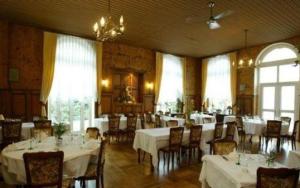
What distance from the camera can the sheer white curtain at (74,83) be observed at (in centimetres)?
848

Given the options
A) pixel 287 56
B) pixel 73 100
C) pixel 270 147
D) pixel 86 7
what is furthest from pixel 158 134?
pixel 287 56

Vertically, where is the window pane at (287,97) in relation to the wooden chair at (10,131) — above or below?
above

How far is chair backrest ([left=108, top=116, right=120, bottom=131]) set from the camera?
722 cm

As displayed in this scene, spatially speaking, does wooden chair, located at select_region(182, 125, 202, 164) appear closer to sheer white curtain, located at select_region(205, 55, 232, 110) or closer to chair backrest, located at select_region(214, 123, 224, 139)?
chair backrest, located at select_region(214, 123, 224, 139)

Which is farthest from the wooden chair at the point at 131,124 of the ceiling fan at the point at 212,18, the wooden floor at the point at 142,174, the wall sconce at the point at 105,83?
the ceiling fan at the point at 212,18

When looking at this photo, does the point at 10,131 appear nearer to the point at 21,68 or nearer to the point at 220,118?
the point at 21,68

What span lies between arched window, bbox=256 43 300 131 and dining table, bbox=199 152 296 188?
7594 millimetres

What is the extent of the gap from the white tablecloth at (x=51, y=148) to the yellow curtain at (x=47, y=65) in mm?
4890

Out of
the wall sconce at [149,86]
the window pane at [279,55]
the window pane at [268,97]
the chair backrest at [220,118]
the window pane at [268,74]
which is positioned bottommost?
the chair backrest at [220,118]

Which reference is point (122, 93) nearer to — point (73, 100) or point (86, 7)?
point (73, 100)

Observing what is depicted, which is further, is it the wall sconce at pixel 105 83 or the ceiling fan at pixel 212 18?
the wall sconce at pixel 105 83

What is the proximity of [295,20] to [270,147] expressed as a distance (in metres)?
4.18

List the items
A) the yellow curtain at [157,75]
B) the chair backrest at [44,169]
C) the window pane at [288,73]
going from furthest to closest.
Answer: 1. the yellow curtain at [157,75]
2. the window pane at [288,73]
3. the chair backrest at [44,169]

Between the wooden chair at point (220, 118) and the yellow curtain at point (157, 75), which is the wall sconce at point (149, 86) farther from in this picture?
the wooden chair at point (220, 118)
